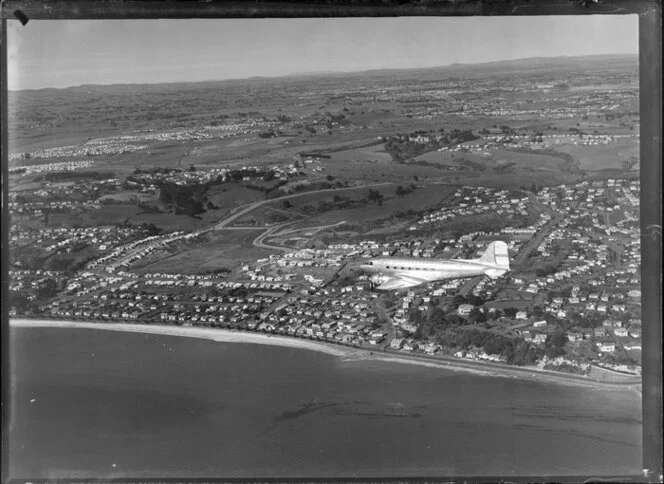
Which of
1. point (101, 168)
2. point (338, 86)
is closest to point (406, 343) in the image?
point (338, 86)

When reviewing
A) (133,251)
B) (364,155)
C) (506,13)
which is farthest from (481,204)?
(133,251)

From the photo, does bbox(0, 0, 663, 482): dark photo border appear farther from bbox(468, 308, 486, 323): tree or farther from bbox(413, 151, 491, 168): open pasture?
bbox(468, 308, 486, 323): tree

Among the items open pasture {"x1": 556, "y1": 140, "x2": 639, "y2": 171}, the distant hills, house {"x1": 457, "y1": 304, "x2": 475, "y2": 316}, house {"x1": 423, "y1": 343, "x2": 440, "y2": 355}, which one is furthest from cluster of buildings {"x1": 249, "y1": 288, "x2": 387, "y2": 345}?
open pasture {"x1": 556, "y1": 140, "x2": 639, "y2": 171}

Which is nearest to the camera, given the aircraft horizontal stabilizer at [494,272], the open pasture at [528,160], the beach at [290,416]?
the beach at [290,416]

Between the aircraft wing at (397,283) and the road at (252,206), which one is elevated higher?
the road at (252,206)

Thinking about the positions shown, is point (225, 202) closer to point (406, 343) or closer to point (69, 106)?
point (69, 106)

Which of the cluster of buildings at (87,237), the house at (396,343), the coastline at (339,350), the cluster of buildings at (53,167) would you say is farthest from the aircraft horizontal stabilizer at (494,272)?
the cluster of buildings at (53,167)

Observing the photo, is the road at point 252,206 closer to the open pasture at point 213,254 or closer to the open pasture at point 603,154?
the open pasture at point 213,254
